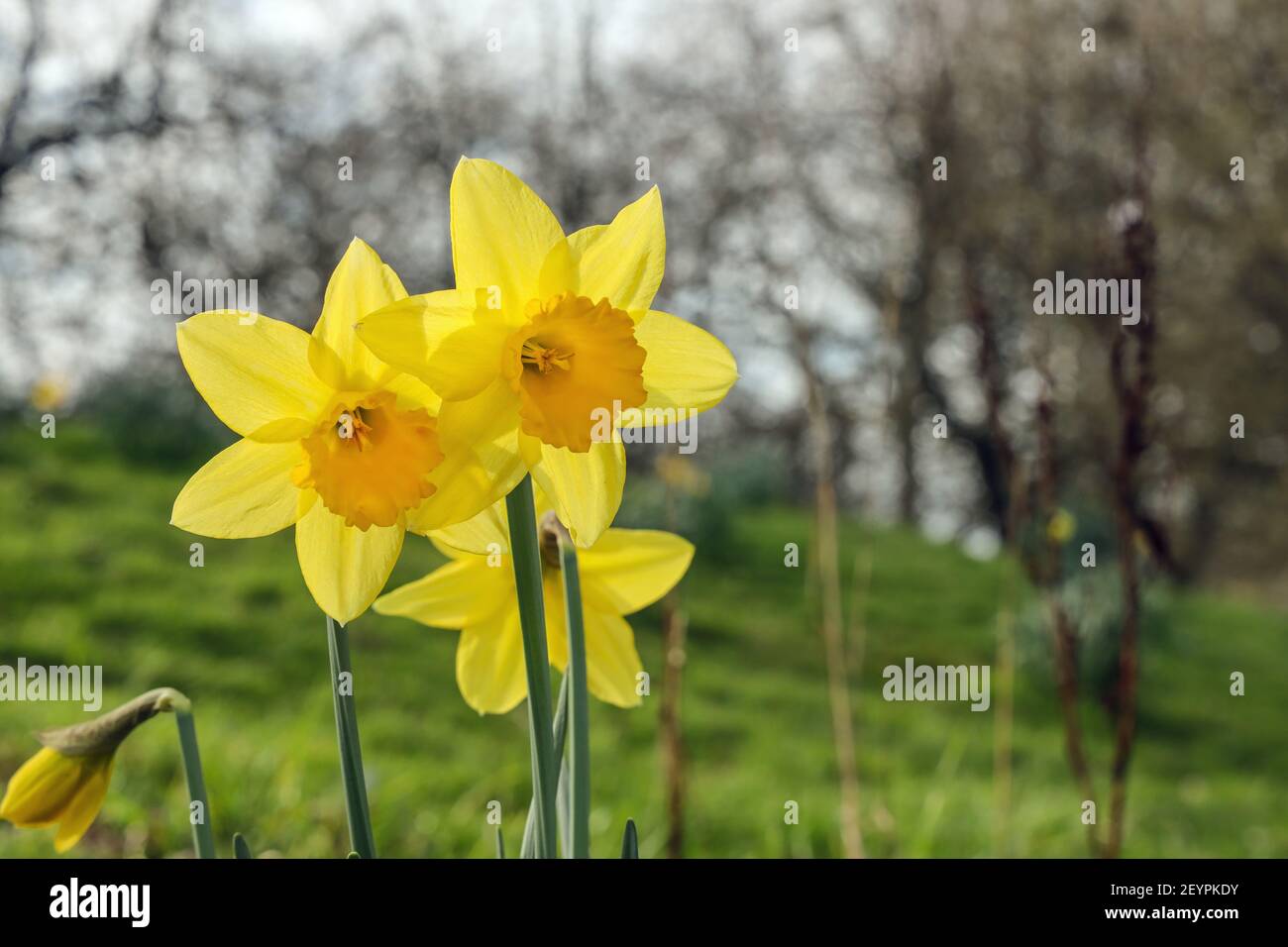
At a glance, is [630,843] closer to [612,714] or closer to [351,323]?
[351,323]

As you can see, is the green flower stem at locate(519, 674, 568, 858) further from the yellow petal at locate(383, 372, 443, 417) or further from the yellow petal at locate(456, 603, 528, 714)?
the yellow petal at locate(383, 372, 443, 417)

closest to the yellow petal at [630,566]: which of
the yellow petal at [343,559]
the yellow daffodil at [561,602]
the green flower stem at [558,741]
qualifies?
the yellow daffodil at [561,602]

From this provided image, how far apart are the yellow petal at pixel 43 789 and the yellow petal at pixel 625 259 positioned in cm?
55

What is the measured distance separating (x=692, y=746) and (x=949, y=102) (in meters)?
2.58

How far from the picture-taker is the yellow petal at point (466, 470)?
0.69 meters

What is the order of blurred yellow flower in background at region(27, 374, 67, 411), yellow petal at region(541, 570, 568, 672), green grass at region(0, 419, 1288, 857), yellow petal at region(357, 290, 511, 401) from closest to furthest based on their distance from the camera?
yellow petal at region(357, 290, 511, 401)
yellow petal at region(541, 570, 568, 672)
green grass at region(0, 419, 1288, 857)
blurred yellow flower in background at region(27, 374, 67, 411)

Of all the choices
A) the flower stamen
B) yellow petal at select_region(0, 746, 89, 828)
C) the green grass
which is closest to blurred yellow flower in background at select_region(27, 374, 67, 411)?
the green grass

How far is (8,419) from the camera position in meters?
7.12

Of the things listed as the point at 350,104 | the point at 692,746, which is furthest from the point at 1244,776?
the point at 350,104

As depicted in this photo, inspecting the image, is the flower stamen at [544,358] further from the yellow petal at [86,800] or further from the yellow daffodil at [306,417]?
the yellow petal at [86,800]

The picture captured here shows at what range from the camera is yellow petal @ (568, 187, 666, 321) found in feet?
2.47

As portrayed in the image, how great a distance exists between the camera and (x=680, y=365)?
30.3 inches
